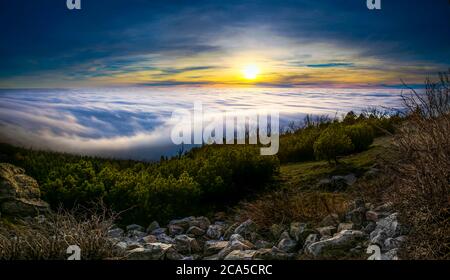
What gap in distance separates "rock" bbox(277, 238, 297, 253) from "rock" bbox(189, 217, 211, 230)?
1.43 m

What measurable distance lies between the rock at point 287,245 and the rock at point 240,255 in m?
0.37

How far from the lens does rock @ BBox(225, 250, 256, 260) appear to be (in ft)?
20.3

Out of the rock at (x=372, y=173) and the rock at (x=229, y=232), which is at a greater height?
the rock at (x=372, y=173)

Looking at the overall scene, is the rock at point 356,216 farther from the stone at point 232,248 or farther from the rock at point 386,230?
the stone at point 232,248

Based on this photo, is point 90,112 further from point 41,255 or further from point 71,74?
point 41,255

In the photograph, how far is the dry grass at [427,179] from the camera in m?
5.77

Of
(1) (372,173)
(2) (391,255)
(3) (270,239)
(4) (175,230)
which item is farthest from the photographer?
(1) (372,173)

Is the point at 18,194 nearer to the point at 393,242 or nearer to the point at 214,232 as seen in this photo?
the point at 214,232

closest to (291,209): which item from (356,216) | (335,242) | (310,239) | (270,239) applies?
(270,239)

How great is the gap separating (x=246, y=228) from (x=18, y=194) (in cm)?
270

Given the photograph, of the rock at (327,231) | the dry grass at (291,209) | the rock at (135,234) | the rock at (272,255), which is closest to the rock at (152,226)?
the rock at (135,234)

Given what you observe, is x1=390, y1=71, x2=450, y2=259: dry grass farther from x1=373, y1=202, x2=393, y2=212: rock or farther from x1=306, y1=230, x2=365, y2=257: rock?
x1=306, y1=230, x2=365, y2=257: rock

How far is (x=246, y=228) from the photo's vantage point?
7.42 meters
